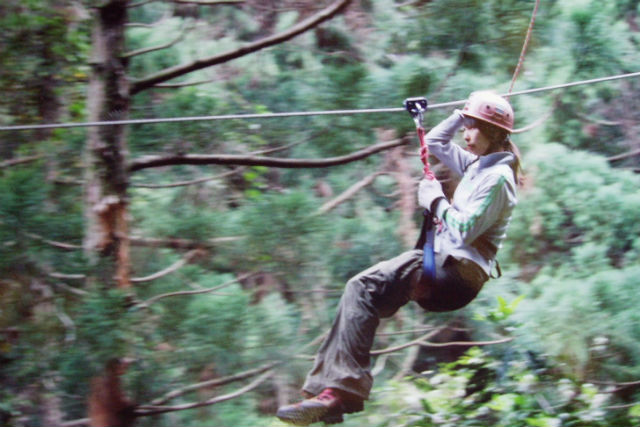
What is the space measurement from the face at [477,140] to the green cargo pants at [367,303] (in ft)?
1.31

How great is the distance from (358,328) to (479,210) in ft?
1.96

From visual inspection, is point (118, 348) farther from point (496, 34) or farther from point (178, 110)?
point (496, 34)

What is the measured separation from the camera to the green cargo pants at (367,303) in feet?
9.84

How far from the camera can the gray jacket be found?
2.86 metres

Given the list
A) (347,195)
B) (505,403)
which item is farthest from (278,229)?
(505,403)

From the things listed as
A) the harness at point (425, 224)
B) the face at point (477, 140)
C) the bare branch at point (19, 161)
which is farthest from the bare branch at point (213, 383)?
the face at point (477, 140)

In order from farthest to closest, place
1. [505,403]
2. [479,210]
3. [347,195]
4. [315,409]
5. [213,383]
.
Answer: [347,195] → [505,403] → [213,383] → [315,409] → [479,210]

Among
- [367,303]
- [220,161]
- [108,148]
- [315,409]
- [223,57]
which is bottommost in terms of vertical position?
[315,409]

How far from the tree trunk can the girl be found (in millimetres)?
1424

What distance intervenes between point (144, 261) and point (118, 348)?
3.69 feet

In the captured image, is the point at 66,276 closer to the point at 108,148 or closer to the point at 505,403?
the point at 108,148

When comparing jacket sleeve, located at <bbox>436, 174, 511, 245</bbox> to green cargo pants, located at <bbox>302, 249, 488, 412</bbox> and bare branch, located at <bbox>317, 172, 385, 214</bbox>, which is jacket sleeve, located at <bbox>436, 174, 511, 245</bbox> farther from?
bare branch, located at <bbox>317, 172, 385, 214</bbox>

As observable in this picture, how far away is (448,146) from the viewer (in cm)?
318

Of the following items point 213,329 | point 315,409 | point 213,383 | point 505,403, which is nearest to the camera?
point 315,409
